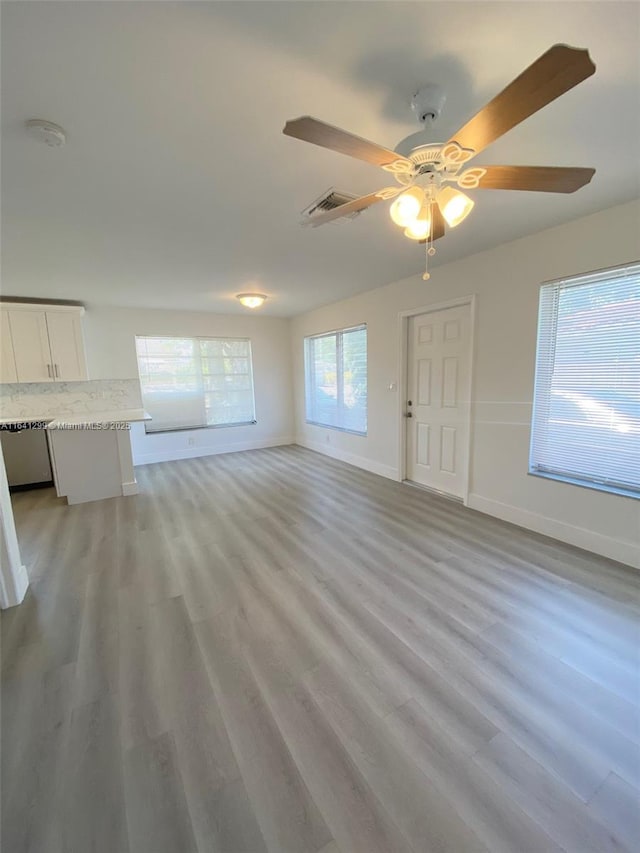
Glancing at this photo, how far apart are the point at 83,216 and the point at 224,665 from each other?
9.32ft

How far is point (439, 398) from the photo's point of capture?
380cm

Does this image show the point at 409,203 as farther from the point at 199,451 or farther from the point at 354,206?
the point at 199,451

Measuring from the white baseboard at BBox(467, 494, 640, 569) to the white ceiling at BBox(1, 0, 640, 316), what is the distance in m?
2.36

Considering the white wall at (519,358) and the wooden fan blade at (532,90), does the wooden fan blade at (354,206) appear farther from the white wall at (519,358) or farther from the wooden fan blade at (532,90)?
the white wall at (519,358)

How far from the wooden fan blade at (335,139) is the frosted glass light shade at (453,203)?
29 cm

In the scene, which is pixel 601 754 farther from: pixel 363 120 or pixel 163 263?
pixel 163 263

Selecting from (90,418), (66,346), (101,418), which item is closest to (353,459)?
(101,418)

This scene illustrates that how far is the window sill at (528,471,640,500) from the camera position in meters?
2.44

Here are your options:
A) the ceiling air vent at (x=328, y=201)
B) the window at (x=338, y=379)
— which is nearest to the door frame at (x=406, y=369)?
the window at (x=338, y=379)

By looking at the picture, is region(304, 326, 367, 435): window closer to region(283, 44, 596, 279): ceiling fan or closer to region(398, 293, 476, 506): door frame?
region(398, 293, 476, 506): door frame

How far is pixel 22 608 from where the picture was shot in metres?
2.14

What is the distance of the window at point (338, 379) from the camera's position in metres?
4.97

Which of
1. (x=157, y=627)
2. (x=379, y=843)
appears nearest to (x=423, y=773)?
(x=379, y=843)

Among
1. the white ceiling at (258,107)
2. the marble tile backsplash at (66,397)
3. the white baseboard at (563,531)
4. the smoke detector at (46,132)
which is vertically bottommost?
the white baseboard at (563,531)
